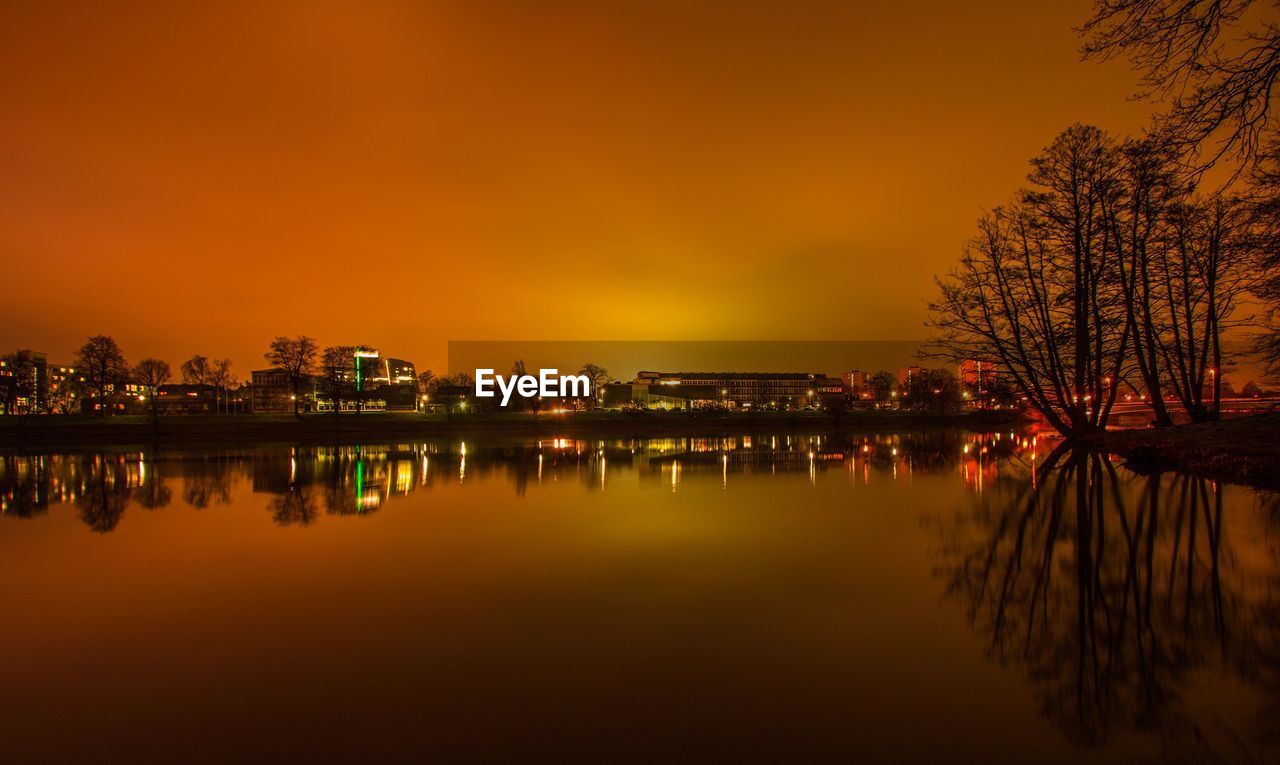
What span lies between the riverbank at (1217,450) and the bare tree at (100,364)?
7847cm

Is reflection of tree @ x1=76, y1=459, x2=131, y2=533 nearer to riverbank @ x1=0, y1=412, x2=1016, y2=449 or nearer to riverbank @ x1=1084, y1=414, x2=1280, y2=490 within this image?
riverbank @ x1=1084, y1=414, x2=1280, y2=490

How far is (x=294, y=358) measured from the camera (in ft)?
189

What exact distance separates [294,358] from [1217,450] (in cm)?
6484

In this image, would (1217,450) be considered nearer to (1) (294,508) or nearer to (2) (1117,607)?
(2) (1117,607)

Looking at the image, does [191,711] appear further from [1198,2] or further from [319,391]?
[319,391]

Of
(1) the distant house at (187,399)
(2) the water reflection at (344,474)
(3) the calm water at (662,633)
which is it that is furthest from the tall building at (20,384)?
(3) the calm water at (662,633)

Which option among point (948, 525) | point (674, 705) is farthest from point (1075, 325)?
point (674, 705)

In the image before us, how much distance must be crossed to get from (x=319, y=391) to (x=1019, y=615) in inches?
2695

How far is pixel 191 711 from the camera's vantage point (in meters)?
3.66

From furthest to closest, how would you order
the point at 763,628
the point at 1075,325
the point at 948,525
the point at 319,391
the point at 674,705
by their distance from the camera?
the point at 319,391, the point at 1075,325, the point at 948,525, the point at 763,628, the point at 674,705

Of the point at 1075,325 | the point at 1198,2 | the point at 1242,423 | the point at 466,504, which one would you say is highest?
the point at 1198,2

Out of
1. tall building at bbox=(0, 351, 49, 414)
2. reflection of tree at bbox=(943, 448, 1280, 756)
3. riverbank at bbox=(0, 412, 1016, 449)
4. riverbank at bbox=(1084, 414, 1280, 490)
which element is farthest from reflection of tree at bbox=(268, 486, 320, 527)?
tall building at bbox=(0, 351, 49, 414)

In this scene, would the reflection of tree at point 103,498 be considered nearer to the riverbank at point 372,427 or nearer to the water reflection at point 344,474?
the water reflection at point 344,474

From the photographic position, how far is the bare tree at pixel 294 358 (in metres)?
56.7
